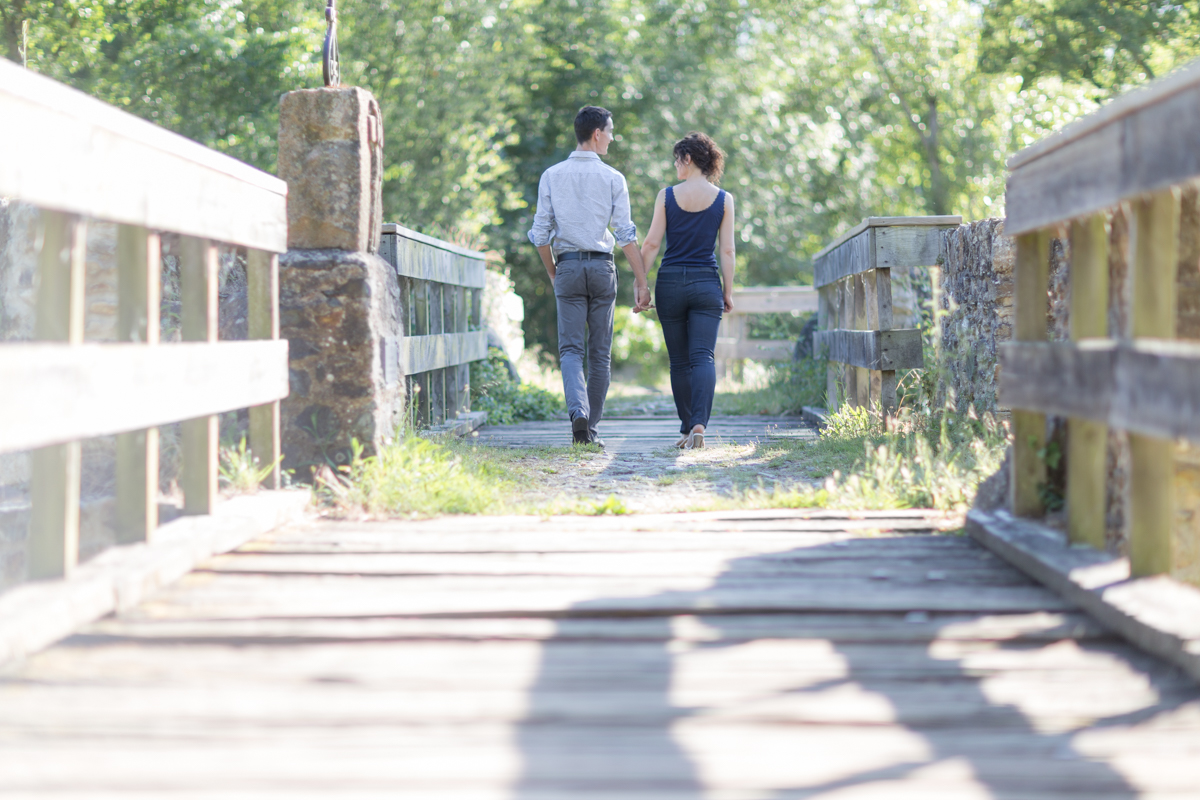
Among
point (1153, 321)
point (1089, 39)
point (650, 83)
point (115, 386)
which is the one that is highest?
point (1089, 39)

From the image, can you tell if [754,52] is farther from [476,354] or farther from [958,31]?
[476,354]

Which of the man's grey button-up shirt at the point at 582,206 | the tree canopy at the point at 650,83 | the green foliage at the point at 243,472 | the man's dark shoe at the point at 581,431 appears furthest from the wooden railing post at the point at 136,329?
the tree canopy at the point at 650,83

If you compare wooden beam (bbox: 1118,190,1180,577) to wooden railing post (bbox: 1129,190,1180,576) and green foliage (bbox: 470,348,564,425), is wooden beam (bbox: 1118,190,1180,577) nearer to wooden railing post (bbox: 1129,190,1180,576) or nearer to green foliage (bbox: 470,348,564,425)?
wooden railing post (bbox: 1129,190,1180,576)

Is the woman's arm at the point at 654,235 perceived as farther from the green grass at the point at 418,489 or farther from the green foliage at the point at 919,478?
the green grass at the point at 418,489

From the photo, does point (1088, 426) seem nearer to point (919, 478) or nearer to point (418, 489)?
point (919, 478)

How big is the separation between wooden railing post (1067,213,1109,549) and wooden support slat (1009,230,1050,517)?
13.8 inches

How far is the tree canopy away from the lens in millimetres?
13445

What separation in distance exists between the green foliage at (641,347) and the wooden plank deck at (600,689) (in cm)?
1737

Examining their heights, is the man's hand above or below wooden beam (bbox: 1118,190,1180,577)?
above

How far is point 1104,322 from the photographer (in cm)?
296

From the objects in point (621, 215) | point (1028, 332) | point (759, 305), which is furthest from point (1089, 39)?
point (1028, 332)

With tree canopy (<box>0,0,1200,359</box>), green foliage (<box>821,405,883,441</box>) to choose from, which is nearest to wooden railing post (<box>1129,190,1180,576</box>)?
green foliage (<box>821,405,883,441</box>)

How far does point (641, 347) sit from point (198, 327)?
59.6 feet

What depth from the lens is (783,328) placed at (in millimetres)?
14930
